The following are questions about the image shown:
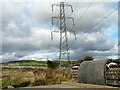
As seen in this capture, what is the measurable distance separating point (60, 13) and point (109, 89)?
3279 cm

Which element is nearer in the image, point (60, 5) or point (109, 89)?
point (109, 89)

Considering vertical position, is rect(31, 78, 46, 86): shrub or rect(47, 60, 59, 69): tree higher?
rect(47, 60, 59, 69): tree

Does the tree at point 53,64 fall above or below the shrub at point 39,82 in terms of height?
above

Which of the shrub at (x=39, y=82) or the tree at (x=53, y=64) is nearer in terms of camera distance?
the shrub at (x=39, y=82)

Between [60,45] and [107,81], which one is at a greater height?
[60,45]

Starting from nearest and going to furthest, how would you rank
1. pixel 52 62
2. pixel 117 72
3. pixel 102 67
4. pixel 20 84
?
pixel 117 72 < pixel 102 67 < pixel 20 84 < pixel 52 62

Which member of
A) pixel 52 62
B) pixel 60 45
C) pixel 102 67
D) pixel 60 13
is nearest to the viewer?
pixel 102 67

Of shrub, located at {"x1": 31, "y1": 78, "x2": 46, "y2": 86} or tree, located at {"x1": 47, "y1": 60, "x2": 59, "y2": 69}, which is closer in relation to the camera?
shrub, located at {"x1": 31, "y1": 78, "x2": 46, "y2": 86}

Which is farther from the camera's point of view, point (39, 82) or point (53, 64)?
point (53, 64)

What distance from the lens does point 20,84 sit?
26.9 metres

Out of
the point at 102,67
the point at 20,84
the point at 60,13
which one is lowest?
the point at 20,84

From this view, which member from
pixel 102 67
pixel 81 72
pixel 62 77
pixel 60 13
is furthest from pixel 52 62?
pixel 102 67

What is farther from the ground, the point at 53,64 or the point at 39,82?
the point at 53,64

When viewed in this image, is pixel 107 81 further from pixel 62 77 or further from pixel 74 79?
pixel 62 77
